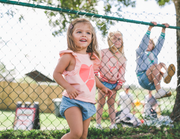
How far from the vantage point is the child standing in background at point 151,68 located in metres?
2.63

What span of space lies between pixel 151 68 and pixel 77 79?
1760mm

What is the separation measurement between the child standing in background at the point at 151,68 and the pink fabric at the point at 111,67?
324mm

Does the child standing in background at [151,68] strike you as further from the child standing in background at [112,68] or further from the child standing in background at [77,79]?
the child standing in background at [77,79]

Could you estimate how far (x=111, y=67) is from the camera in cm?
258

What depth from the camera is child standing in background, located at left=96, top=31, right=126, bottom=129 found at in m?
2.54

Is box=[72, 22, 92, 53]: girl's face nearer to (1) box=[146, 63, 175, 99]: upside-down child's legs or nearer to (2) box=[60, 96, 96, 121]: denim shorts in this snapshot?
(2) box=[60, 96, 96, 121]: denim shorts

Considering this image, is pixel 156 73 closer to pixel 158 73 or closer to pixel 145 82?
pixel 158 73

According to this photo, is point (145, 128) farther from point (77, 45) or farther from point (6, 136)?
point (6, 136)

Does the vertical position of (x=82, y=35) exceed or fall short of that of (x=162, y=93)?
it exceeds it

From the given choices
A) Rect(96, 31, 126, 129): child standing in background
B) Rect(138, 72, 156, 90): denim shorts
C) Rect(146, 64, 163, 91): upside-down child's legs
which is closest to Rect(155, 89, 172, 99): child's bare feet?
Rect(146, 64, 163, 91): upside-down child's legs

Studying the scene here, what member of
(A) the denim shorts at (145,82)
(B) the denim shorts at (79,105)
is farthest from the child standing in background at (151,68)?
(B) the denim shorts at (79,105)

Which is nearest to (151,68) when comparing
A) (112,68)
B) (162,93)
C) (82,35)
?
(162,93)

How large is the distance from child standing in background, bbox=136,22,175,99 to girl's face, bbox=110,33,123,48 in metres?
0.37

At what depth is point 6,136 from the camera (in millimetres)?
2078
